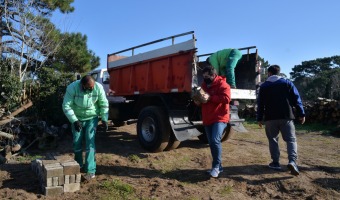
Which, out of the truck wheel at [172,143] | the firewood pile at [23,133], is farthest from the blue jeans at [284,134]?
the firewood pile at [23,133]

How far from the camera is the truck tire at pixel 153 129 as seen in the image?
656cm

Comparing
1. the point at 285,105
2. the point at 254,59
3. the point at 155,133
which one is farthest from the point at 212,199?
the point at 254,59

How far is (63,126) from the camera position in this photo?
8.63m

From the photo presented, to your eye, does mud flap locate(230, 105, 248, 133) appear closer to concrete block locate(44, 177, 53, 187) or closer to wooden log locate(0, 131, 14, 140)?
concrete block locate(44, 177, 53, 187)

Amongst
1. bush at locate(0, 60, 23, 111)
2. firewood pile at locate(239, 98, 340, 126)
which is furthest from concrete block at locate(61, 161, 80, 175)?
firewood pile at locate(239, 98, 340, 126)

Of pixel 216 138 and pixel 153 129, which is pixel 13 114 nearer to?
pixel 153 129

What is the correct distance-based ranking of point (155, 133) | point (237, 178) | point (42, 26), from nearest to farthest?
point (237, 178) → point (155, 133) → point (42, 26)

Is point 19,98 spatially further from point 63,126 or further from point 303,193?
point 303,193

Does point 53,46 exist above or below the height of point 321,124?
above

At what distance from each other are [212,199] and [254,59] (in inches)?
163

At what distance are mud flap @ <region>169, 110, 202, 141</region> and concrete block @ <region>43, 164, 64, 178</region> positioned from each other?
253 cm

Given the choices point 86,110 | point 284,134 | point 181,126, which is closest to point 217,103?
point 284,134

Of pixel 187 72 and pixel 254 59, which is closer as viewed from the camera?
pixel 187 72

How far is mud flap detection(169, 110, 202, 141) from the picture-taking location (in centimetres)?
633
